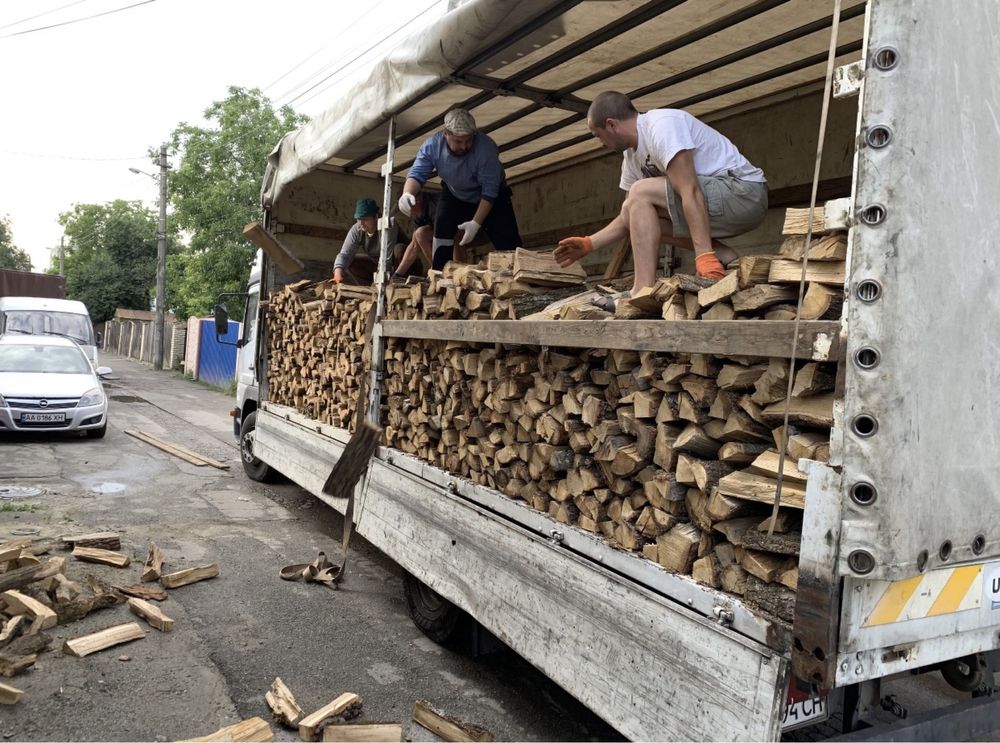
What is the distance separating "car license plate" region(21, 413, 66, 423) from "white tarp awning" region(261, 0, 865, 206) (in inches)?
255

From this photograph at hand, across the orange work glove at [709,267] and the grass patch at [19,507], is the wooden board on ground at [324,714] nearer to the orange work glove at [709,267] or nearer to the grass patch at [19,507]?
the orange work glove at [709,267]

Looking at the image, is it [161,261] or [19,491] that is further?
[161,261]

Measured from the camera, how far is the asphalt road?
3.35 metres

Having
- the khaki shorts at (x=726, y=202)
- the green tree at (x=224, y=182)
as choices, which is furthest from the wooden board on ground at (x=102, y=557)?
the green tree at (x=224, y=182)

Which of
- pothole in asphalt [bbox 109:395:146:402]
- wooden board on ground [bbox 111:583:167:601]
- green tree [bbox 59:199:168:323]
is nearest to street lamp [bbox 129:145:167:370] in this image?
pothole in asphalt [bbox 109:395:146:402]

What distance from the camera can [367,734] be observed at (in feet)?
10.2

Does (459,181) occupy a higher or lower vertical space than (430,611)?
higher

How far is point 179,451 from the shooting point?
962cm

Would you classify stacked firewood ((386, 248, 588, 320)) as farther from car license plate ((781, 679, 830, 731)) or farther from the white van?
the white van

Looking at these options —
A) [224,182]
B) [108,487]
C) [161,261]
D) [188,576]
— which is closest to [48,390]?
[108,487]

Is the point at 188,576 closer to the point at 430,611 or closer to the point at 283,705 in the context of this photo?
the point at 430,611

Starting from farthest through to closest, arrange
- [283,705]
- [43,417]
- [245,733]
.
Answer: [43,417] < [283,705] < [245,733]

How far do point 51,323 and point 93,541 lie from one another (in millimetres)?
11720

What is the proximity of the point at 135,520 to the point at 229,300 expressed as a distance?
58.0 ft
